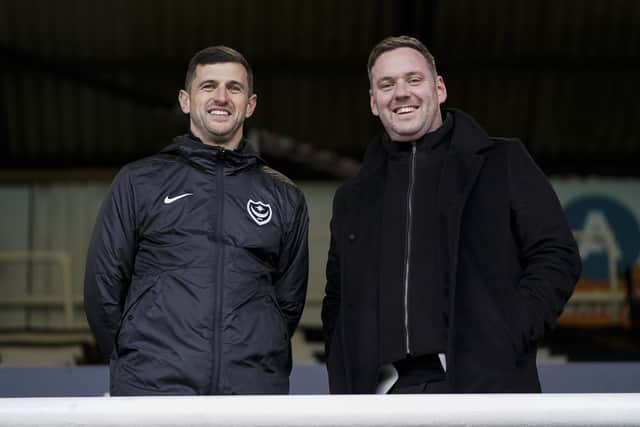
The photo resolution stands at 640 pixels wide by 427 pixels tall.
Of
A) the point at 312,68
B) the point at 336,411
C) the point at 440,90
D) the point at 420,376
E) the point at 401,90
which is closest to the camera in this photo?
the point at 336,411

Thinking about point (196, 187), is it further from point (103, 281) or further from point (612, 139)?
point (612, 139)

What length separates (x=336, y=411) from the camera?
999mm

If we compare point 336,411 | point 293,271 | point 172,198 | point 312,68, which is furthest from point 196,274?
point 312,68

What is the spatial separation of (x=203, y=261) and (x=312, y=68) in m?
7.26

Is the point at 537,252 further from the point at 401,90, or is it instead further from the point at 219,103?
the point at 219,103

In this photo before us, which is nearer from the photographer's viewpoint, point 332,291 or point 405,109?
point 405,109

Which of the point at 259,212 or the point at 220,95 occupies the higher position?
the point at 220,95

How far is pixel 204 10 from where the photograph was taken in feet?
27.9

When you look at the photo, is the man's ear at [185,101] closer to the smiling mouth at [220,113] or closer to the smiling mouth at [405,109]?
the smiling mouth at [220,113]

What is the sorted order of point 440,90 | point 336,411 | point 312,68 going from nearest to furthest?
1. point 336,411
2. point 440,90
3. point 312,68

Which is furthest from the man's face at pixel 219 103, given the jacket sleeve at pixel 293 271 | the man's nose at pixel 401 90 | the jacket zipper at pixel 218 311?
the man's nose at pixel 401 90

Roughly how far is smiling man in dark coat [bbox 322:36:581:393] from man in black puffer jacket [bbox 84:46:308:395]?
17cm

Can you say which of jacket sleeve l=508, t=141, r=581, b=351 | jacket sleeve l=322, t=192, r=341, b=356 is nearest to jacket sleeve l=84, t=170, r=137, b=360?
jacket sleeve l=322, t=192, r=341, b=356

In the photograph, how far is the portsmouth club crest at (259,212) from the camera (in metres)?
1.97
